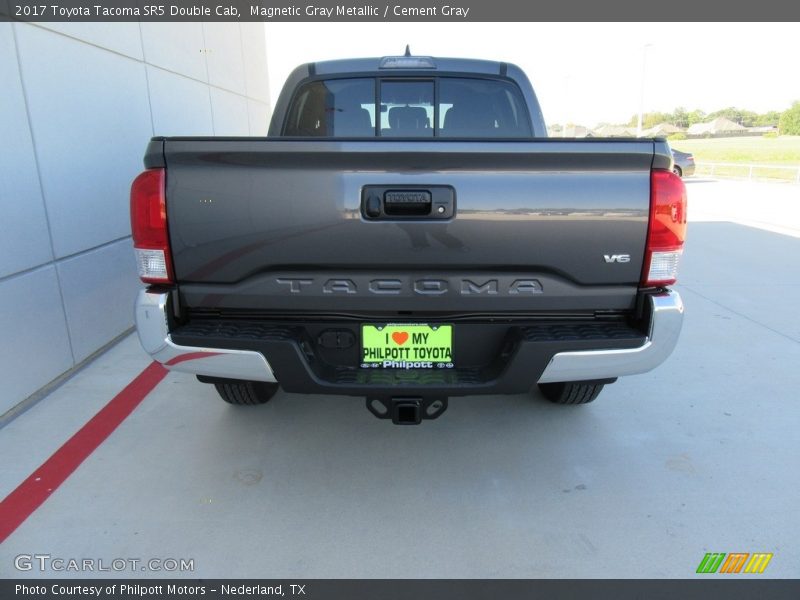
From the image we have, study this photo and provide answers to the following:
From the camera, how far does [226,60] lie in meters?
Result: 8.16

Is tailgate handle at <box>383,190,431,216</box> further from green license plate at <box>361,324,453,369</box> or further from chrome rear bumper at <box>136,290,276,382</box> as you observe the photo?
chrome rear bumper at <box>136,290,276,382</box>

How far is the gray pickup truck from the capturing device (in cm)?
205

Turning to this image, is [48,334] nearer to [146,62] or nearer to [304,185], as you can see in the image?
[304,185]

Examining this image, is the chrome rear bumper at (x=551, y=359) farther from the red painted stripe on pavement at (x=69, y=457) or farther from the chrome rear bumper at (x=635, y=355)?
the red painted stripe on pavement at (x=69, y=457)

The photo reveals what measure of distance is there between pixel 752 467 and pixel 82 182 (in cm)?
467

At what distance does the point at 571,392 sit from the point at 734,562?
3.88ft

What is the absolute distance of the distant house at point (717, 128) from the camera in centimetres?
8150

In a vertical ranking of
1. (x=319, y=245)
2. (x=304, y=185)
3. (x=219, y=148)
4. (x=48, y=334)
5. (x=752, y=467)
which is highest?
(x=219, y=148)

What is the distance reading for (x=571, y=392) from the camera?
3.13 m

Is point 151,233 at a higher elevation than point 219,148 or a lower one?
lower

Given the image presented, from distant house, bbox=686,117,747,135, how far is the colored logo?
9428cm

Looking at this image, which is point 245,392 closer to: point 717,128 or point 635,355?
point 635,355

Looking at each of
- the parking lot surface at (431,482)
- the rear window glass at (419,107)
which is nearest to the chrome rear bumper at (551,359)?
the parking lot surface at (431,482)

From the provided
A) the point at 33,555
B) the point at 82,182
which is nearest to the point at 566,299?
the point at 33,555
